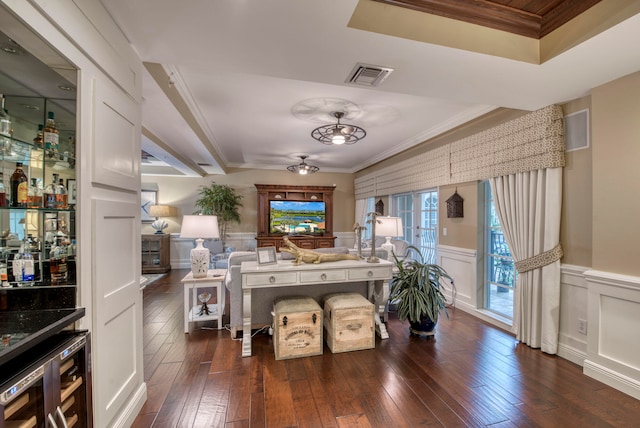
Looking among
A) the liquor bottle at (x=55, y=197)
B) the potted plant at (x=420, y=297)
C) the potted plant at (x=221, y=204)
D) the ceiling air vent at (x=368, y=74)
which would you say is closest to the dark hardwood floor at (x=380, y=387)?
the potted plant at (x=420, y=297)

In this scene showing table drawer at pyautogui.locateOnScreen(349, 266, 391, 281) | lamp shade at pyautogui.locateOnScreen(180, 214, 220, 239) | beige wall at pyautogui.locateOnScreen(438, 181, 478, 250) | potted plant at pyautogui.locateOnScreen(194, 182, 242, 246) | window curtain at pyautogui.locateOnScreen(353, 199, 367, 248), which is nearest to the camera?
table drawer at pyautogui.locateOnScreen(349, 266, 391, 281)

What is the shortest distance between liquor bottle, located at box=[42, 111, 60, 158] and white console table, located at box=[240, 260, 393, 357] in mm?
1605

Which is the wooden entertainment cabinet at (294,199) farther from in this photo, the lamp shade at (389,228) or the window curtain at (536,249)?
the window curtain at (536,249)

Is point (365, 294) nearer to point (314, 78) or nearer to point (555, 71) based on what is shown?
point (314, 78)

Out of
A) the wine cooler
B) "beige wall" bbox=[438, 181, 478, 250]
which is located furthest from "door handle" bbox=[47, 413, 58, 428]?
"beige wall" bbox=[438, 181, 478, 250]

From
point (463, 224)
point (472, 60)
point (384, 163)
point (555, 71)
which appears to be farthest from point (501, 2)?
point (384, 163)

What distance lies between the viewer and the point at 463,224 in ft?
12.7

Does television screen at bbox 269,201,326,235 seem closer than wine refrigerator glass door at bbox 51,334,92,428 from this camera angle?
No

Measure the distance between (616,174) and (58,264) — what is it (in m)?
3.76

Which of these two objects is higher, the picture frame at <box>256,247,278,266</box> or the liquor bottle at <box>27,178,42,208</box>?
the liquor bottle at <box>27,178,42,208</box>

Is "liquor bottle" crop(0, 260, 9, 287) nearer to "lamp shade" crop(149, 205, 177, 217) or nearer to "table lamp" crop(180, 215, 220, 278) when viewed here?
"table lamp" crop(180, 215, 220, 278)

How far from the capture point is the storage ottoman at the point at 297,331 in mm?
2586

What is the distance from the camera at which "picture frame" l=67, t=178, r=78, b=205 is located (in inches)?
53.0

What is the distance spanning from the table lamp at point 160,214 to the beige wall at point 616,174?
289 inches
